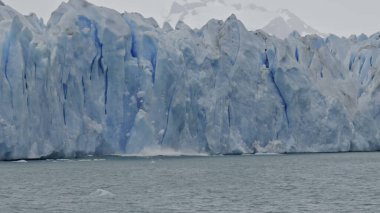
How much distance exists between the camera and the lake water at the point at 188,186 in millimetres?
25703

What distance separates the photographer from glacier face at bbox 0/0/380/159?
4450 cm

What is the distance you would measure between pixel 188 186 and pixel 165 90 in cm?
1907

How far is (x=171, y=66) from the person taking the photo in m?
51.2

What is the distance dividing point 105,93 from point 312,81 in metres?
17.2

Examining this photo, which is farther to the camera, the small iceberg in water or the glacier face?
the glacier face

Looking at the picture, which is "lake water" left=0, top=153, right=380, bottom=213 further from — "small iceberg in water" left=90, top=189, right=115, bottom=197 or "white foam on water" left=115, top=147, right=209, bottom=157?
"white foam on water" left=115, top=147, right=209, bottom=157

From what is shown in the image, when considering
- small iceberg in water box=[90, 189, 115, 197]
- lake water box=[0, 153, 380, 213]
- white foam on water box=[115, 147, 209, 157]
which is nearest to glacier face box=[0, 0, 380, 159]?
white foam on water box=[115, 147, 209, 157]

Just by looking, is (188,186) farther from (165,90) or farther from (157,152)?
(165,90)

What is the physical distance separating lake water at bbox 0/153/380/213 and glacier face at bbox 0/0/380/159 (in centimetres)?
237

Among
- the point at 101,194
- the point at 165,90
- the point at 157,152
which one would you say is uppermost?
the point at 165,90

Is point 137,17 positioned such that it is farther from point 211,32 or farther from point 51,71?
point 51,71

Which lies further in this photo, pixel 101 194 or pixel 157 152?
pixel 157 152

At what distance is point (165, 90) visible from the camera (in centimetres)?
5100

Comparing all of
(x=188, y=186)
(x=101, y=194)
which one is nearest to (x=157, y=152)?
(x=188, y=186)
